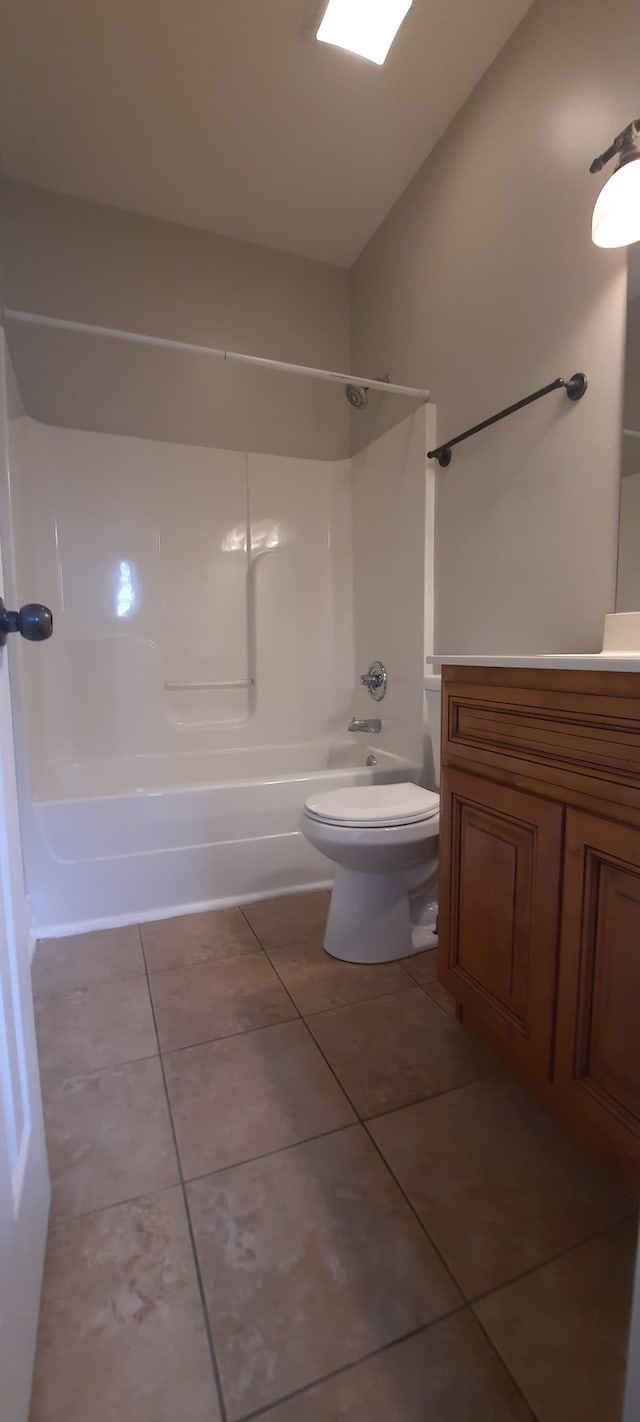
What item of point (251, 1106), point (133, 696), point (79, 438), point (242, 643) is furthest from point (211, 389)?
point (251, 1106)

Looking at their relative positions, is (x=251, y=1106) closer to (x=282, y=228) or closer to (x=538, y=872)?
(x=538, y=872)

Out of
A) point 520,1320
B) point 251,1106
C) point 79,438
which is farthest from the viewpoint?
point 79,438

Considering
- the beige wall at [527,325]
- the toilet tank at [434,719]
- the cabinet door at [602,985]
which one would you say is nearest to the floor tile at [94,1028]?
the cabinet door at [602,985]

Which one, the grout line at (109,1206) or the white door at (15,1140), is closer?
the white door at (15,1140)

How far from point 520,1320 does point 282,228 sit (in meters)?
3.27

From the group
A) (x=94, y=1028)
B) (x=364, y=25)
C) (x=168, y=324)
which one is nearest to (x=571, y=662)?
(x=94, y=1028)

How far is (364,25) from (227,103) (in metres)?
0.49

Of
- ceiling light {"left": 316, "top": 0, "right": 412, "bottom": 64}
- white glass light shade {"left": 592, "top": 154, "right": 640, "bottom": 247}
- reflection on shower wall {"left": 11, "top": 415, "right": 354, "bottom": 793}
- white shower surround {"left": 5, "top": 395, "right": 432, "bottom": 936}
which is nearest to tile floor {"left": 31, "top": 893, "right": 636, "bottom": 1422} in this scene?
white shower surround {"left": 5, "top": 395, "right": 432, "bottom": 936}

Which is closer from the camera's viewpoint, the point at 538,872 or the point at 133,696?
the point at 538,872

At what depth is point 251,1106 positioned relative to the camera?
3.69 ft

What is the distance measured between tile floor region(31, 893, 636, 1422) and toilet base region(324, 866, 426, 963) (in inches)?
7.6

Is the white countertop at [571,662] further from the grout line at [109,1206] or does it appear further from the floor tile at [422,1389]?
the grout line at [109,1206]

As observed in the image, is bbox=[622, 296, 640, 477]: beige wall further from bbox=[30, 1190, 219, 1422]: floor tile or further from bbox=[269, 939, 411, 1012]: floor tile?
bbox=[30, 1190, 219, 1422]: floor tile

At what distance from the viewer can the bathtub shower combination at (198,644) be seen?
189 cm
